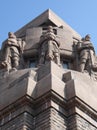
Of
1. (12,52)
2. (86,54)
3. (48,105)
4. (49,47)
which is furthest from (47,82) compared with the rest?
(86,54)

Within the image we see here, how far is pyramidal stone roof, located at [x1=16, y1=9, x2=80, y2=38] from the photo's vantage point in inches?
960

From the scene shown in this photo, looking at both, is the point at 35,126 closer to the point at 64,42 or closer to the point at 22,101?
the point at 22,101

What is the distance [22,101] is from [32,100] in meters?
0.34

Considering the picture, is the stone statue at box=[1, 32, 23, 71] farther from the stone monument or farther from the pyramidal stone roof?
the pyramidal stone roof

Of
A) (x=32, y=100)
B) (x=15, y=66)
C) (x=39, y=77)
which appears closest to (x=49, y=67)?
(x=39, y=77)

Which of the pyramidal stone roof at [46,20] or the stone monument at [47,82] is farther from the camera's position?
the pyramidal stone roof at [46,20]

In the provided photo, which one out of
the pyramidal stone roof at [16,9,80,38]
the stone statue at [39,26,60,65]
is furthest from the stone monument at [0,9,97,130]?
the pyramidal stone roof at [16,9,80,38]

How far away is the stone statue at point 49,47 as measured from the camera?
19992 millimetres

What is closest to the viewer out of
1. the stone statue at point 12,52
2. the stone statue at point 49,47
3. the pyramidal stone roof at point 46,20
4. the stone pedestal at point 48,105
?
the stone pedestal at point 48,105

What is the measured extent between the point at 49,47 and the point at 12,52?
1.92 metres

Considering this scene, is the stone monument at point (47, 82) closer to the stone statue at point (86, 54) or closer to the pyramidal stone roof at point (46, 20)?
the stone statue at point (86, 54)

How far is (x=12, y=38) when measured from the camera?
22.4 meters

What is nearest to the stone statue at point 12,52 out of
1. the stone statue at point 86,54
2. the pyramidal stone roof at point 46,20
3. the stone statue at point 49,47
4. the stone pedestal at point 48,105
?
the stone statue at point 49,47

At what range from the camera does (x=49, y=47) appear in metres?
20.6
